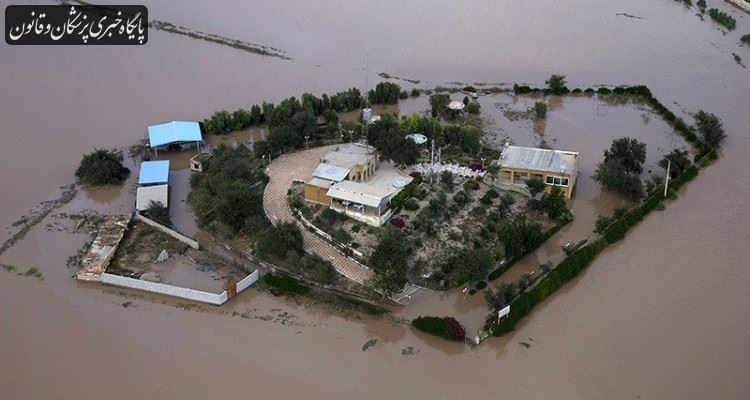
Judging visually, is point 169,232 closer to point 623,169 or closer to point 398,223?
point 398,223

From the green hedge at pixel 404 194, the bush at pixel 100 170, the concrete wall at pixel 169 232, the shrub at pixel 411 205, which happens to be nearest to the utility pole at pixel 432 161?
the green hedge at pixel 404 194

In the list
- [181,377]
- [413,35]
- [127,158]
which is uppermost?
[413,35]

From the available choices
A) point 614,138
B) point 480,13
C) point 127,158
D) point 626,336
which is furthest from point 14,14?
point 626,336

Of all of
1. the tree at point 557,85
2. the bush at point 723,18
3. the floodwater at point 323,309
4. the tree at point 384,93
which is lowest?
the floodwater at point 323,309

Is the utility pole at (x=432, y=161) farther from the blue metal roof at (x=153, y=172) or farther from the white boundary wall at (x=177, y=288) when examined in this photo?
the blue metal roof at (x=153, y=172)

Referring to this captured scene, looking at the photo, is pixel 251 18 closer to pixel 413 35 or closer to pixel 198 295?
pixel 413 35

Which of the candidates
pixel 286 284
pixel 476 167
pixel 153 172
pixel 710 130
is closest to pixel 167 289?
pixel 286 284

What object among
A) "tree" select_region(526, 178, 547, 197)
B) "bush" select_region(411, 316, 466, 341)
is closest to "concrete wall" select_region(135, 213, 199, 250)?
"bush" select_region(411, 316, 466, 341)
